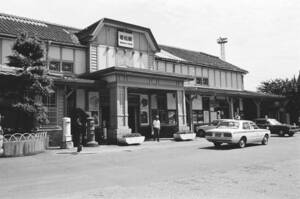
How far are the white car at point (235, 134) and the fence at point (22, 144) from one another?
8654 mm

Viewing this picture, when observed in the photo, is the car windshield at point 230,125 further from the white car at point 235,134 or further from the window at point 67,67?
the window at point 67,67

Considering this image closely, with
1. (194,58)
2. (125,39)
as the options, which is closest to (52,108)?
(125,39)

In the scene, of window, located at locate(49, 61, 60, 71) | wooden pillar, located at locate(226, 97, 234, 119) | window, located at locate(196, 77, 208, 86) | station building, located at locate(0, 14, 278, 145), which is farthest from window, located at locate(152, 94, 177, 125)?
window, located at locate(49, 61, 60, 71)

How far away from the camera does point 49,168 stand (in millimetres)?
10445

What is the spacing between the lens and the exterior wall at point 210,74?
1069 inches

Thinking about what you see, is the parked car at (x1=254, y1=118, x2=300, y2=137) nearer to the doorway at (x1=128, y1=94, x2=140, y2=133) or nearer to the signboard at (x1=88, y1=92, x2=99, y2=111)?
the doorway at (x1=128, y1=94, x2=140, y2=133)

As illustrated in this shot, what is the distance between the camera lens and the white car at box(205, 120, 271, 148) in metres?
15.9

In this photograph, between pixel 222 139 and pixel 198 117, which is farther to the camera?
pixel 198 117

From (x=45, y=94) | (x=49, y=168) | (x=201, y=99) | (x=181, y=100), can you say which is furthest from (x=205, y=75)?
(x=49, y=168)

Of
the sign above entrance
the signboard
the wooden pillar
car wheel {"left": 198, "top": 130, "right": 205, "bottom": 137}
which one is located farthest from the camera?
the wooden pillar

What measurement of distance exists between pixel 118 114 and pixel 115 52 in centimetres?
625

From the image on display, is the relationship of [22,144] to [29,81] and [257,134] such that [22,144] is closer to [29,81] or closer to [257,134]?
[29,81]

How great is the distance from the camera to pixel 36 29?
70.8 ft

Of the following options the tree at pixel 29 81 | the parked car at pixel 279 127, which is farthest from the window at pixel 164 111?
the tree at pixel 29 81
